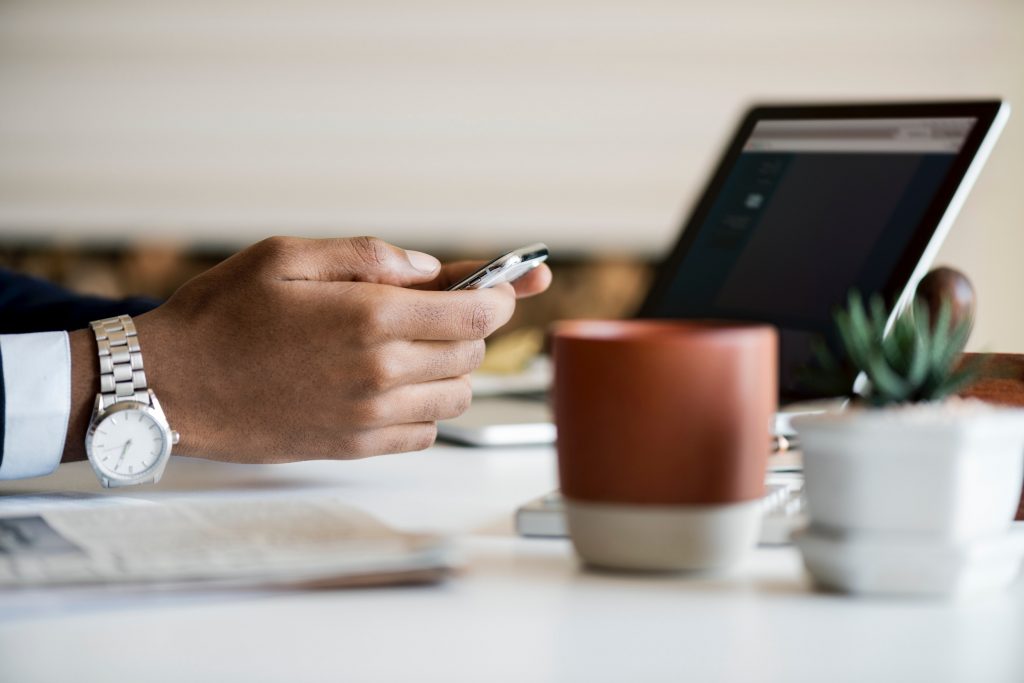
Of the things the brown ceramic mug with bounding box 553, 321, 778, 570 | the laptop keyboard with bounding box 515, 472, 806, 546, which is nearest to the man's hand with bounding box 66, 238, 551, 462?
the laptop keyboard with bounding box 515, 472, 806, 546

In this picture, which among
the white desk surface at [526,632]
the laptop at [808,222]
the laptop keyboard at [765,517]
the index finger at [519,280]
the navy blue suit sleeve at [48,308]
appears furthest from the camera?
the navy blue suit sleeve at [48,308]

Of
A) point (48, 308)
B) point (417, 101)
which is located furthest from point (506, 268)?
point (417, 101)

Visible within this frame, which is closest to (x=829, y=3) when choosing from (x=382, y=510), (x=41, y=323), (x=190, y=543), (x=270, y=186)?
(x=270, y=186)

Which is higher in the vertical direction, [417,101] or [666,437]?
[417,101]

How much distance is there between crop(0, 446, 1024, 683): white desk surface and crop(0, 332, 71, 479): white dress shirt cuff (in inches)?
11.5

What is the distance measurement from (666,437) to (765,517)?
133 millimetres

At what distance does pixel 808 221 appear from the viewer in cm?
108

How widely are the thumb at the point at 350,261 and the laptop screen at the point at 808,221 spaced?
383mm

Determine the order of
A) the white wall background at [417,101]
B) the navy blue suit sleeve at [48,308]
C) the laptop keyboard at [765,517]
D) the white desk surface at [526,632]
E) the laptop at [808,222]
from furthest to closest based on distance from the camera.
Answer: the white wall background at [417,101] < the navy blue suit sleeve at [48,308] < the laptop at [808,222] < the laptop keyboard at [765,517] < the white desk surface at [526,632]

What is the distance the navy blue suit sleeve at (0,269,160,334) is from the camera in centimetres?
112

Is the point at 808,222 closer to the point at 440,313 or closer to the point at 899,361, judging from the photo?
the point at 440,313

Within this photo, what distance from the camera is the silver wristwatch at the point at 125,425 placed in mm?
745

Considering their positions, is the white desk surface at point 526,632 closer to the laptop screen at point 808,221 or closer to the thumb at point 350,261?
the thumb at point 350,261

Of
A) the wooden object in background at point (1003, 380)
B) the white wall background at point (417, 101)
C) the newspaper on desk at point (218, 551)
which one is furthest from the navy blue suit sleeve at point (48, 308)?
the white wall background at point (417, 101)
